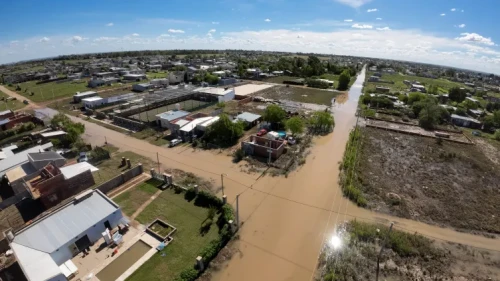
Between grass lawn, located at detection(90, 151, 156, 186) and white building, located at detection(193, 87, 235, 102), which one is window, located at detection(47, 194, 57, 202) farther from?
white building, located at detection(193, 87, 235, 102)

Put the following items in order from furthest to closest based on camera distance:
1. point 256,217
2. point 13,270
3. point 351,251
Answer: point 256,217, point 351,251, point 13,270

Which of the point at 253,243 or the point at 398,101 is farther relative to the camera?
the point at 398,101

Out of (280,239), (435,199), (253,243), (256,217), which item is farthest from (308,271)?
(435,199)

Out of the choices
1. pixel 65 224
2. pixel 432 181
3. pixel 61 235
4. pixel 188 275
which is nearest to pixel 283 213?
pixel 188 275

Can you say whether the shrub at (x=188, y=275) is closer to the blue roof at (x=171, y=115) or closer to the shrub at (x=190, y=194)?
the shrub at (x=190, y=194)

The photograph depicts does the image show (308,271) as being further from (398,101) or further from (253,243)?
(398,101)

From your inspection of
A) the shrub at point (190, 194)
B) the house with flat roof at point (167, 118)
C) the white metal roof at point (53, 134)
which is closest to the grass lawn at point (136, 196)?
the shrub at point (190, 194)
